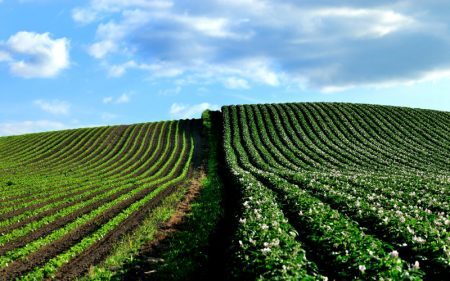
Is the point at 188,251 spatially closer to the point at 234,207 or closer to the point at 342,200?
the point at 234,207

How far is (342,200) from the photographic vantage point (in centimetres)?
2109

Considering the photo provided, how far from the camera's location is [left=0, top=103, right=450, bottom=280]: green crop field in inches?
462

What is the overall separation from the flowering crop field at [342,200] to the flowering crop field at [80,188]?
647 centimetres

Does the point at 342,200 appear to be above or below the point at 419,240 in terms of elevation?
above

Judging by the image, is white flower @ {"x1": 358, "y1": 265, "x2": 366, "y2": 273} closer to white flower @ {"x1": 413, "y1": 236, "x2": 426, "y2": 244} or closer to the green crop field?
the green crop field

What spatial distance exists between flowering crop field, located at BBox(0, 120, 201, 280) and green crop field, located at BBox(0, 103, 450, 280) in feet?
0.39

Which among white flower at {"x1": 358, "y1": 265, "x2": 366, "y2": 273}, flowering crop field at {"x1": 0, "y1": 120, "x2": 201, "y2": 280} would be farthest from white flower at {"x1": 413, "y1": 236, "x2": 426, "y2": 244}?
flowering crop field at {"x1": 0, "y1": 120, "x2": 201, "y2": 280}

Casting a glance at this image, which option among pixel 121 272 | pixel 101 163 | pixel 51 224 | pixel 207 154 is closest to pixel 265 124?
pixel 207 154

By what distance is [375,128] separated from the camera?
72062 mm

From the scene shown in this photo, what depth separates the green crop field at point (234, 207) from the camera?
11.7 m

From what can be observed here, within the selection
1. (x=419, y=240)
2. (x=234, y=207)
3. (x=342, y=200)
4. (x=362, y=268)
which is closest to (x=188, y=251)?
(x=234, y=207)

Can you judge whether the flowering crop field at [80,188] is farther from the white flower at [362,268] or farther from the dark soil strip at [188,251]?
the white flower at [362,268]

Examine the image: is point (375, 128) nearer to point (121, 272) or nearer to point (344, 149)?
point (344, 149)

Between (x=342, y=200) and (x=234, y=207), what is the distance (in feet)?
19.4
